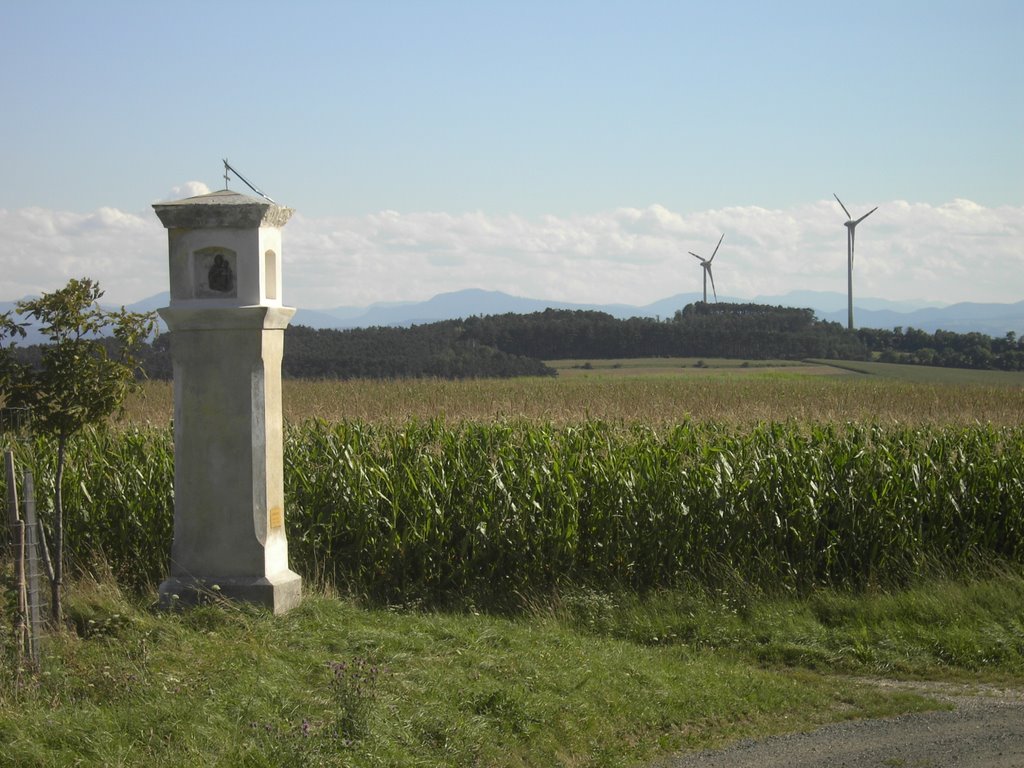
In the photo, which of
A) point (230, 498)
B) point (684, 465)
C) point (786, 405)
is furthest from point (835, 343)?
point (230, 498)

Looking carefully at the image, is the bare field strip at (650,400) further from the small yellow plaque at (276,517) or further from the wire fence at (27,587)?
the wire fence at (27,587)

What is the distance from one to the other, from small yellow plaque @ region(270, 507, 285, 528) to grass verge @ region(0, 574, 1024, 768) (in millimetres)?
760

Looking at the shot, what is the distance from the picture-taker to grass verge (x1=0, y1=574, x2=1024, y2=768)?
243 inches

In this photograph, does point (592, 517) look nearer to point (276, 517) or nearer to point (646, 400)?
point (276, 517)

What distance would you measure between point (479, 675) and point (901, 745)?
2.95m

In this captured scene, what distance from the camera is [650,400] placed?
34562 mm

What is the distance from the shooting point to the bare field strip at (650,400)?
27594 millimetres

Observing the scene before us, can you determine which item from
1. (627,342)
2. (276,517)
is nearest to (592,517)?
(276,517)

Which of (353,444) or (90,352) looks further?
(353,444)

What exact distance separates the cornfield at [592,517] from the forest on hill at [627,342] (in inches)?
1312

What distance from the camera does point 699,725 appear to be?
7.38 meters

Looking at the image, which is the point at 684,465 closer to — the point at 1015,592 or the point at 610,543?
the point at 610,543

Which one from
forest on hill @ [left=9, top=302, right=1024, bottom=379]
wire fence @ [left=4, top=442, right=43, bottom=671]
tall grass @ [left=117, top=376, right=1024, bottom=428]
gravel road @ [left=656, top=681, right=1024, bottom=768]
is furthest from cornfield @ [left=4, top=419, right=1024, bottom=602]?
forest on hill @ [left=9, top=302, right=1024, bottom=379]

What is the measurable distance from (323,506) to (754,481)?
5.04 metres
